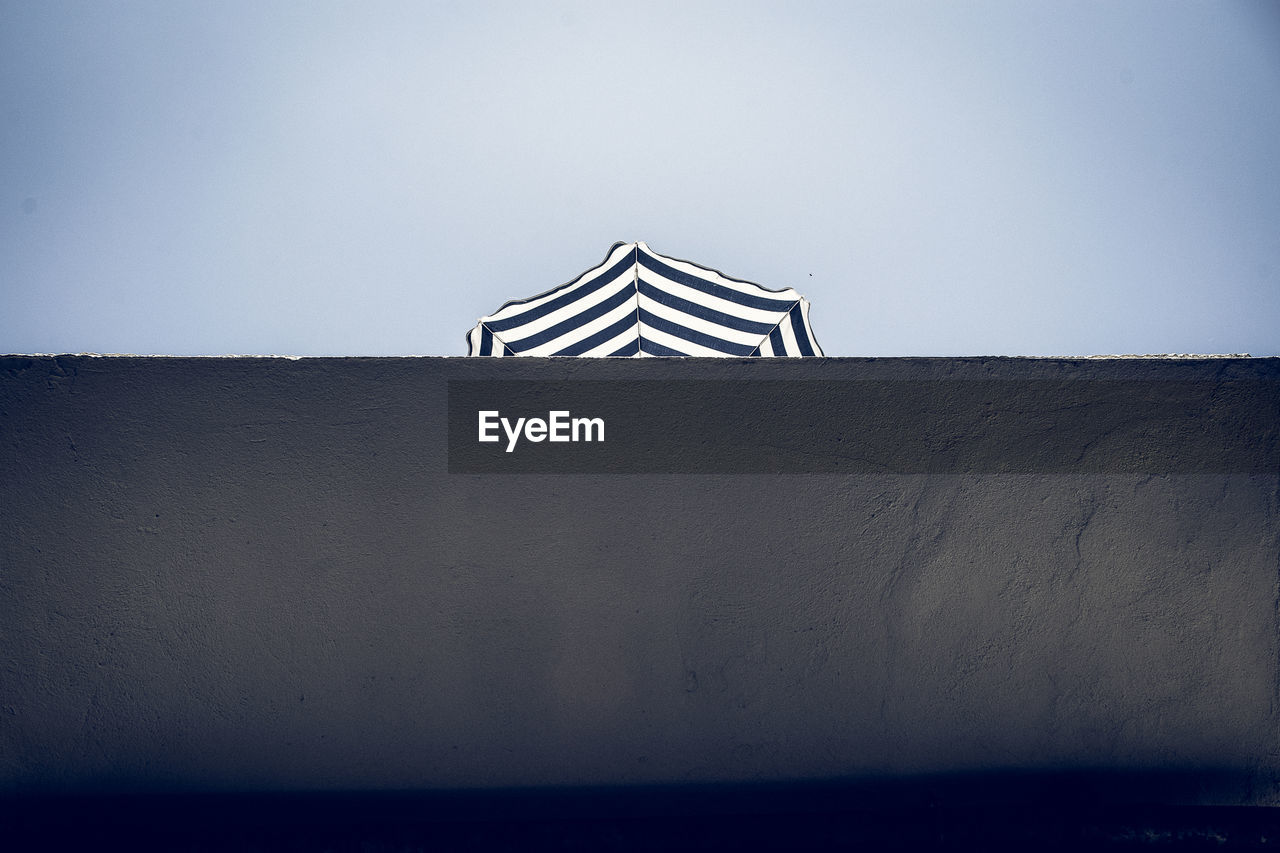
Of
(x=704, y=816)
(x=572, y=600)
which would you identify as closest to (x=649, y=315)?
(x=572, y=600)

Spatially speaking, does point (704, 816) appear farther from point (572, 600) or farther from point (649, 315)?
point (649, 315)

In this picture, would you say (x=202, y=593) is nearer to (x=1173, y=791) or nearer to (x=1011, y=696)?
(x=1011, y=696)

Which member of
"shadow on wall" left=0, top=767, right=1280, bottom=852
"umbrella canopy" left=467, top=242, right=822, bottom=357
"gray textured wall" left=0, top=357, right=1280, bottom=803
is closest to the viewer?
"shadow on wall" left=0, top=767, right=1280, bottom=852

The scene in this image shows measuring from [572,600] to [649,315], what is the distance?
115 inches

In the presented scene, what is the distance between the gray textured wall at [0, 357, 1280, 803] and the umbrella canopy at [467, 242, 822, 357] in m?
2.46

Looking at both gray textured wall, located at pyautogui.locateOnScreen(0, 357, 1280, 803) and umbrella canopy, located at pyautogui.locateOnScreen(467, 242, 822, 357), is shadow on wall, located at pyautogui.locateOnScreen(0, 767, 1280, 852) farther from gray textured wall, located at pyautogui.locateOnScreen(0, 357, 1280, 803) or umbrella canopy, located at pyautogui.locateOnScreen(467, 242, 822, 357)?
umbrella canopy, located at pyautogui.locateOnScreen(467, 242, 822, 357)

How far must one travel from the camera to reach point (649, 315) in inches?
189

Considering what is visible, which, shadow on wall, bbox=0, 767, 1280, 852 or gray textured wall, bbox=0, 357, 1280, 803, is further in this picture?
gray textured wall, bbox=0, 357, 1280, 803

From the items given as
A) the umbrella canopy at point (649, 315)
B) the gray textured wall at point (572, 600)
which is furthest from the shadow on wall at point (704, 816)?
the umbrella canopy at point (649, 315)

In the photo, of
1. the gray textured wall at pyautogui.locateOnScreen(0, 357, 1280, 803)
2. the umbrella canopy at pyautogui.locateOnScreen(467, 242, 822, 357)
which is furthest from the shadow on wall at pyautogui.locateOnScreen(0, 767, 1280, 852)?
the umbrella canopy at pyautogui.locateOnScreen(467, 242, 822, 357)

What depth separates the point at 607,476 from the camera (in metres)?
2.28

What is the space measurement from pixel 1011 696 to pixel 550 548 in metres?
1.63

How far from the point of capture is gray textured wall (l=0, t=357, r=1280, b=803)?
2186 mm

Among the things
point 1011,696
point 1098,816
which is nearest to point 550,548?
point 1011,696
